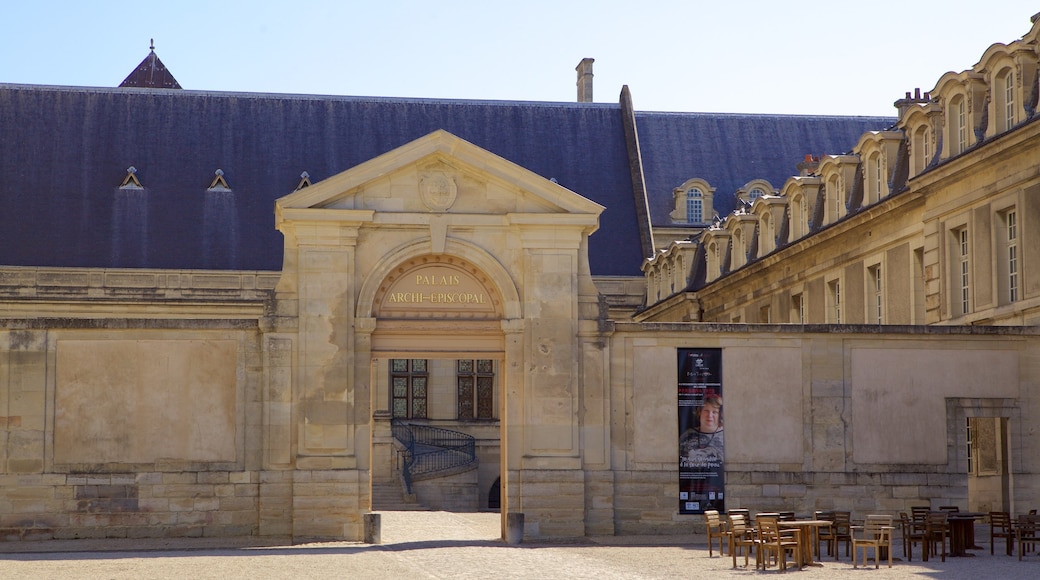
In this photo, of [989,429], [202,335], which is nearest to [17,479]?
[202,335]

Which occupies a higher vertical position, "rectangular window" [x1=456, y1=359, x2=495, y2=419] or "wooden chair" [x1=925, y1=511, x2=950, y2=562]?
"rectangular window" [x1=456, y1=359, x2=495, y2=419]

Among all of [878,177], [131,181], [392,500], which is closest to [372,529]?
[878,177]

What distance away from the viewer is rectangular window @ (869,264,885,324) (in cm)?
3039

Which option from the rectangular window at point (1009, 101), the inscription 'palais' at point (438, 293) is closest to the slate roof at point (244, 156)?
the inscription 'palais' at point (438, 293)

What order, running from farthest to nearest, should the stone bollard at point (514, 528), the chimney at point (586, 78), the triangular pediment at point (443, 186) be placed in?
the chimney at point (586, 78) < the triangular pediment at point (443, 186) < the stone bollard at point (514, 528)

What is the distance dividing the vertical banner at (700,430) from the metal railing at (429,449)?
1784 centimetres

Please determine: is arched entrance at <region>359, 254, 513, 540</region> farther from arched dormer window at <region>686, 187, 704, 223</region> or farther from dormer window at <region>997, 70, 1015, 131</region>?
arched dormer window at <region>686, 187, 704, 223</region>

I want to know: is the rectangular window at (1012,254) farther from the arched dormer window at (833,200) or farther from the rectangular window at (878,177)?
the arched dormer window at (833,200)

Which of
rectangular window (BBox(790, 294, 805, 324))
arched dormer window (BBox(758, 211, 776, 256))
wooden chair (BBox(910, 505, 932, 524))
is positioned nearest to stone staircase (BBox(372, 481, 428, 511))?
arched dormer window (BBox(758, 211, 776, 256))

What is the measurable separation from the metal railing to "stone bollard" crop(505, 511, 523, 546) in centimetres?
1767

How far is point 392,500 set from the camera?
40.5 meters

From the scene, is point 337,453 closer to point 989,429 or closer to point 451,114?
point 989,429

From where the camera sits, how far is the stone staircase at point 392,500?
39844 millimetres

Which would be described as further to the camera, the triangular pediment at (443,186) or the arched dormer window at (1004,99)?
the arched dormer window at (1004,99)
